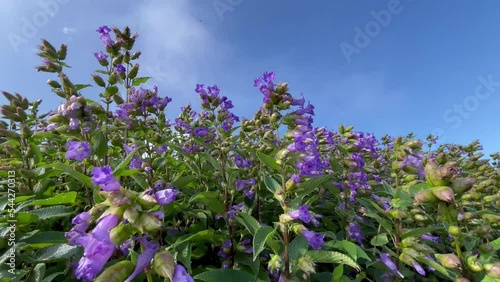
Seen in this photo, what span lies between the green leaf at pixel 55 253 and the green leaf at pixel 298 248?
1.27 meters

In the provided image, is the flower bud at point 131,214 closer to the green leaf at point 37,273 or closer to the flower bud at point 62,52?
the green leaf at point 37,273

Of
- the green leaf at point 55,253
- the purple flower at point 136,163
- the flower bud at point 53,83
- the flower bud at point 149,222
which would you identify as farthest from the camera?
the flower bud at point 53,83

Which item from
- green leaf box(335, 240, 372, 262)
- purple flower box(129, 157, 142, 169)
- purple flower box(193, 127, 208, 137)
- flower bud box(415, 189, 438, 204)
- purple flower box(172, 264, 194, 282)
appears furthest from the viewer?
purple flower box(193, 127, 208, 137)

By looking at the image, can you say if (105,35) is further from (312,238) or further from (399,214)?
(399,214)

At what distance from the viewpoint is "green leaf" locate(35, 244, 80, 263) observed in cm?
182

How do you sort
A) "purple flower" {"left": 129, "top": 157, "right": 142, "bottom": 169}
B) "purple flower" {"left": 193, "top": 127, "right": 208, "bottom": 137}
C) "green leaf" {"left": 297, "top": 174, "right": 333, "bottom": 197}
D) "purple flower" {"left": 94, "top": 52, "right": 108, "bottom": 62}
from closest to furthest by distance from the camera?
1. "green leaf" {"left": 297, "top": 174, "right": 333, "bottom": 197}
2. "purple flower" {"left": 129, "top": 157, "right": 142, "bottom": 169}
3. "purple flower" {"left": 94, "top": 52, "right": 108, "bottom": 62}
4. "purple flower" {"left": 193, "top": 127, "right": 208, "bottom": 137}

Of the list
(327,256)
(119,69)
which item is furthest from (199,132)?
(327,256)

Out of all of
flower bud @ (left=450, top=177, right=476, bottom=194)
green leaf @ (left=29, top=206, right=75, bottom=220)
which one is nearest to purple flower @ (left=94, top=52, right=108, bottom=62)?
green leaf @ (left=29, top=206, right=75, bottom=220)

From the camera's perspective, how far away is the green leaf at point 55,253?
182cm

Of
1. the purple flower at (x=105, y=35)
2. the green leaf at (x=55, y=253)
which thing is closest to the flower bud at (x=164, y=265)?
the green leaf at (x=55, y=253)

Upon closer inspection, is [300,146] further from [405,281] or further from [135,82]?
[135,82]

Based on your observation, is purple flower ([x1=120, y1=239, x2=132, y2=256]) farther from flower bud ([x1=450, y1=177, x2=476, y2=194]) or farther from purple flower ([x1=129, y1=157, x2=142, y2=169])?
flower bud ([x1=450, y1=177, x2=476, y2=194])

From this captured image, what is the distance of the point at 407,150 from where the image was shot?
292cm

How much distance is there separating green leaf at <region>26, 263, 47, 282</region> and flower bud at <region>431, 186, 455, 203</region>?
6.98 ft
